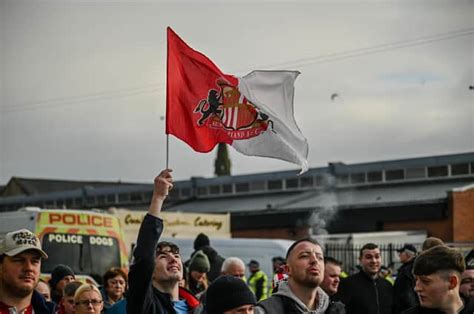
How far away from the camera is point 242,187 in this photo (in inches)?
2453

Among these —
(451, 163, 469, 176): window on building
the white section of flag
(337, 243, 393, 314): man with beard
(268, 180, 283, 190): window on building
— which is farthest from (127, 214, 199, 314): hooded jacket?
(268, 180, 283, 190): window on building

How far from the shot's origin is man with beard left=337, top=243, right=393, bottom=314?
449 inches

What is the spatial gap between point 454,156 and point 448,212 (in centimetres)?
739

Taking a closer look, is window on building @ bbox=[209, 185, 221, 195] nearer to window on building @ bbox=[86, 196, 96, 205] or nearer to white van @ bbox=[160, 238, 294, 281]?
window on building @ bbox=[86, 196, 96, 205]

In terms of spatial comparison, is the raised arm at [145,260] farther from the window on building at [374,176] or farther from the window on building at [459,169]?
the window on building at [374,176]

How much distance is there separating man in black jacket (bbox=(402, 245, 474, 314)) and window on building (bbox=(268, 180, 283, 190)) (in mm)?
52588

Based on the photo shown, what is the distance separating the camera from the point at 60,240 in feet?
65.3

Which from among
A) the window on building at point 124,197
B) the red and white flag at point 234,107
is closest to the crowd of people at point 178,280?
the red and white flag at point 234,107

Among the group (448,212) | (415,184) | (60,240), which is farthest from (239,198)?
(60,240)

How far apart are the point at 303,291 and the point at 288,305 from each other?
13cm

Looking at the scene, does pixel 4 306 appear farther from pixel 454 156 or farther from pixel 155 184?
pixel 454 156

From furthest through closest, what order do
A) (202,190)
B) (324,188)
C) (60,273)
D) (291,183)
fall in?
(202,190) < (291,183) < (324,188) < (60,273)

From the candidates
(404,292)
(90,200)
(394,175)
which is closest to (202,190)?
(90,200)

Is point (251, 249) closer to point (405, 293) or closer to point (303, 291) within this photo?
point (405, 293)
